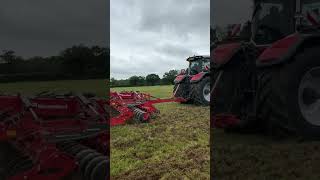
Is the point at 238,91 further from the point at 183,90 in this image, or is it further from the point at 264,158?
the point at 183,90

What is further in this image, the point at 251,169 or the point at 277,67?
the point at 277,67

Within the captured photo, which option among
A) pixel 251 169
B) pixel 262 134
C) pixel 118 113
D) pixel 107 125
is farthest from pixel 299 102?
pixel 118 113

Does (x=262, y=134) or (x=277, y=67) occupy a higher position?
(x=277, y=67)

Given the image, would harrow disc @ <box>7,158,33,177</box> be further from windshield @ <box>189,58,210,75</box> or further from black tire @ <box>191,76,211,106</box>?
windshield @ <box>189,58,210,75</box>

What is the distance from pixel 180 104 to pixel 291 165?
6574mm

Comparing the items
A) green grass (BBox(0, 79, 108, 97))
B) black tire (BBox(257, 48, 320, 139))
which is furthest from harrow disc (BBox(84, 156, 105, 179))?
black tire (BBox(257, 48, 320, 139))

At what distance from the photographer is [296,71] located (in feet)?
12.9

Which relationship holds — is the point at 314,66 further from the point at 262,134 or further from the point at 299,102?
the point at 262,134

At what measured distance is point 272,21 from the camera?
474 cm

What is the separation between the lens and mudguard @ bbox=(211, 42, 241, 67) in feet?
15.9

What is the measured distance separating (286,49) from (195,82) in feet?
18.4

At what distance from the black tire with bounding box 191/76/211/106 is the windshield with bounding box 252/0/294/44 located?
4659mm

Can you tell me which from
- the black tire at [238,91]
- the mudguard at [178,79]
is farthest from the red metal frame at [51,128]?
the mudguard at [178,79]

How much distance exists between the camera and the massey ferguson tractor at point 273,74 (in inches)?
155
